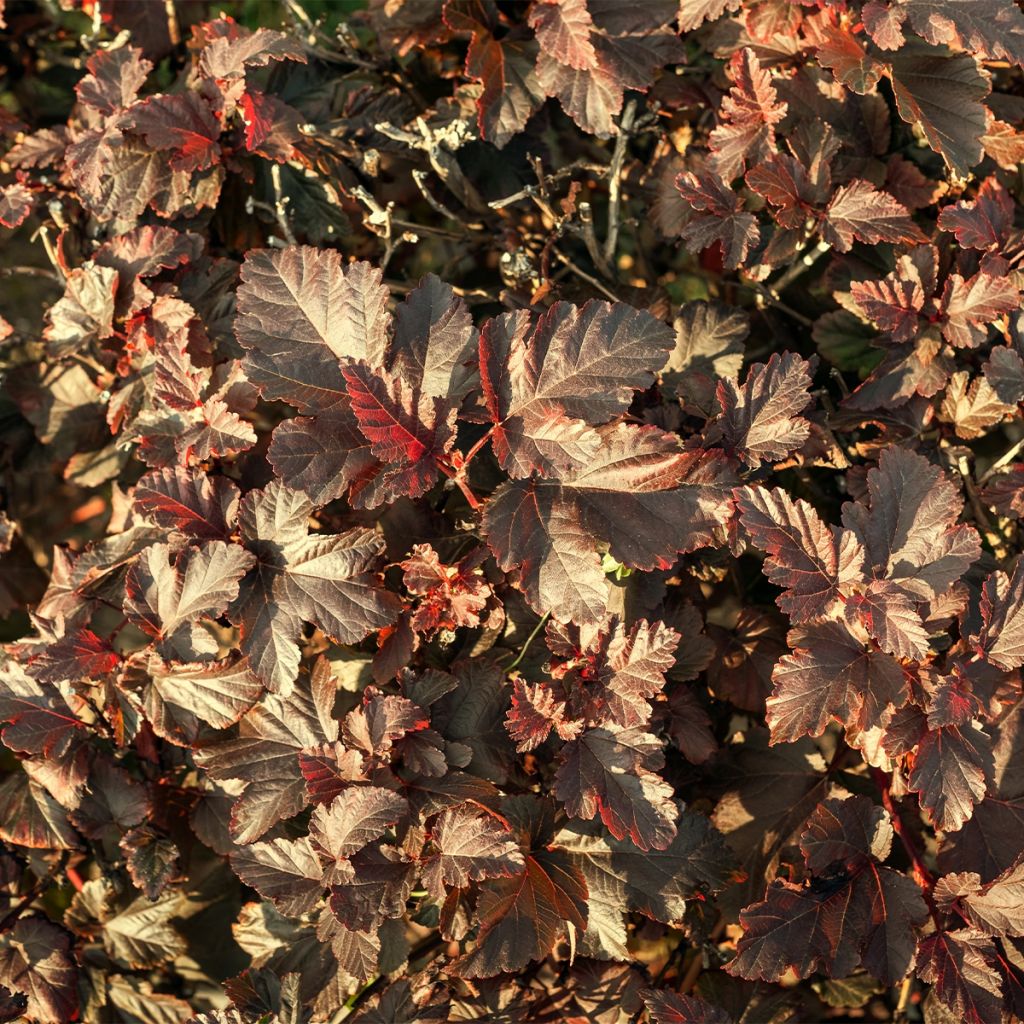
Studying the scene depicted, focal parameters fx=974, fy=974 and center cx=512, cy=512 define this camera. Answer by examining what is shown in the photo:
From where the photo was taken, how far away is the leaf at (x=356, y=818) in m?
1.61

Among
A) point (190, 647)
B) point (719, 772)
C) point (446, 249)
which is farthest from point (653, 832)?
point (446, 249)

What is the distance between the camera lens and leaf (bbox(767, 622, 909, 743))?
1562mm

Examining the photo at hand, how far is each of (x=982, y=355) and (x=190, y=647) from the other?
1.69m

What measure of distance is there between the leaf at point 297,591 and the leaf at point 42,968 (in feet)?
2.71

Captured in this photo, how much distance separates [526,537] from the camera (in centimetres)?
156

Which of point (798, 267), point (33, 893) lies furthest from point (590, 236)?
point (33, 893)

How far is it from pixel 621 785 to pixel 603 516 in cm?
45

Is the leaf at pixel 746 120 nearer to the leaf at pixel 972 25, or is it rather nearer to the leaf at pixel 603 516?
the leaf at pixel 972 25

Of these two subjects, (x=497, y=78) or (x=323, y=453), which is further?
(x=497, y=78)

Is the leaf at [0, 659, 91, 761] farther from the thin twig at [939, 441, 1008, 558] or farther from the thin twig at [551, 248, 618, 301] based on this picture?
the thin twig at [939, 441, 1008, 558]

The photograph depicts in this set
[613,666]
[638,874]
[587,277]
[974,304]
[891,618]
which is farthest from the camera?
[587,277]

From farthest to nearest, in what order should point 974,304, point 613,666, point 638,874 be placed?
point 974,304, point 638,874, point 613,666

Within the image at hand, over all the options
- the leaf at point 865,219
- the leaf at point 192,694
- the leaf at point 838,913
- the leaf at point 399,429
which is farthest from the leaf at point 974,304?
the leaf at point 192,694

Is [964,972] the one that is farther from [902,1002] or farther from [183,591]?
[183,591]
